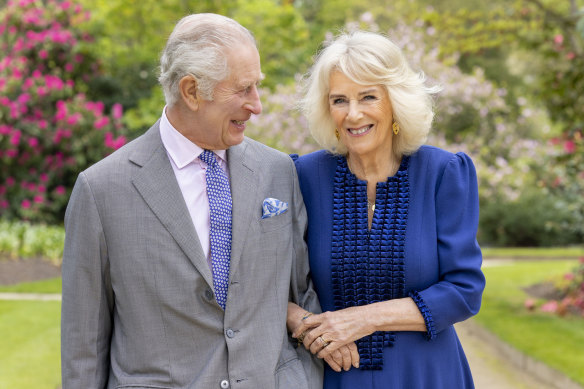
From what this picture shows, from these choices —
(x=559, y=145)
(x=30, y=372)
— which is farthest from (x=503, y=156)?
(x=30, y=372)

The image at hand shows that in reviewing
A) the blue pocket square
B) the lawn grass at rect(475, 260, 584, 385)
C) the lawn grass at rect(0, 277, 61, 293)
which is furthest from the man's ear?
the lawn grass at rect(0, 277, 61, 293)

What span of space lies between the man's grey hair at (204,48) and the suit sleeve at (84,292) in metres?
0.49

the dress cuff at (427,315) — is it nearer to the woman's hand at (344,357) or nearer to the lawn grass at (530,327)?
the woman's hand at (344,357)

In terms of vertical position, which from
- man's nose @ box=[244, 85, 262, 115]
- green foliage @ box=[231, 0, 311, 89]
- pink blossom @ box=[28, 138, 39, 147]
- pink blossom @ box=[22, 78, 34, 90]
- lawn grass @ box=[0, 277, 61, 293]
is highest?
green foliage @ box=[231, 0, 311, 89]

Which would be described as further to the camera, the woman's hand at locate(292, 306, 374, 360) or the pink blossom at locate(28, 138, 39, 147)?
the pink blossom at locate(28, 138, 39, 147)

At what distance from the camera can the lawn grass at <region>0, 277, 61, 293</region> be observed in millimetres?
8391

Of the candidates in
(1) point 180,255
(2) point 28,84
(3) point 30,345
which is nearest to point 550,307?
(3) point 30,345

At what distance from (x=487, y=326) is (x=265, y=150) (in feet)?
15.6

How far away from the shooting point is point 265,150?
107 inches

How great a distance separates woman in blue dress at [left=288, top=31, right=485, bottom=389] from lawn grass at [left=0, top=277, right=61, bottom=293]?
6481mm

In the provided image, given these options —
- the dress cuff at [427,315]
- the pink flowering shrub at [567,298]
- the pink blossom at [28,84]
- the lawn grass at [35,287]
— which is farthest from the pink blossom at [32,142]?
the dress cuff at [427,315]

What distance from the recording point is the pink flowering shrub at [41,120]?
37.6ft

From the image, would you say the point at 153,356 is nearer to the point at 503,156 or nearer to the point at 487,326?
the point at 487,326

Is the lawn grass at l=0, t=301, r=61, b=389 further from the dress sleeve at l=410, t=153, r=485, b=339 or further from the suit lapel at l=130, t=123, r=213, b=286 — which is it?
the dress sleeve at l=410, t=153, r=485, b=339
